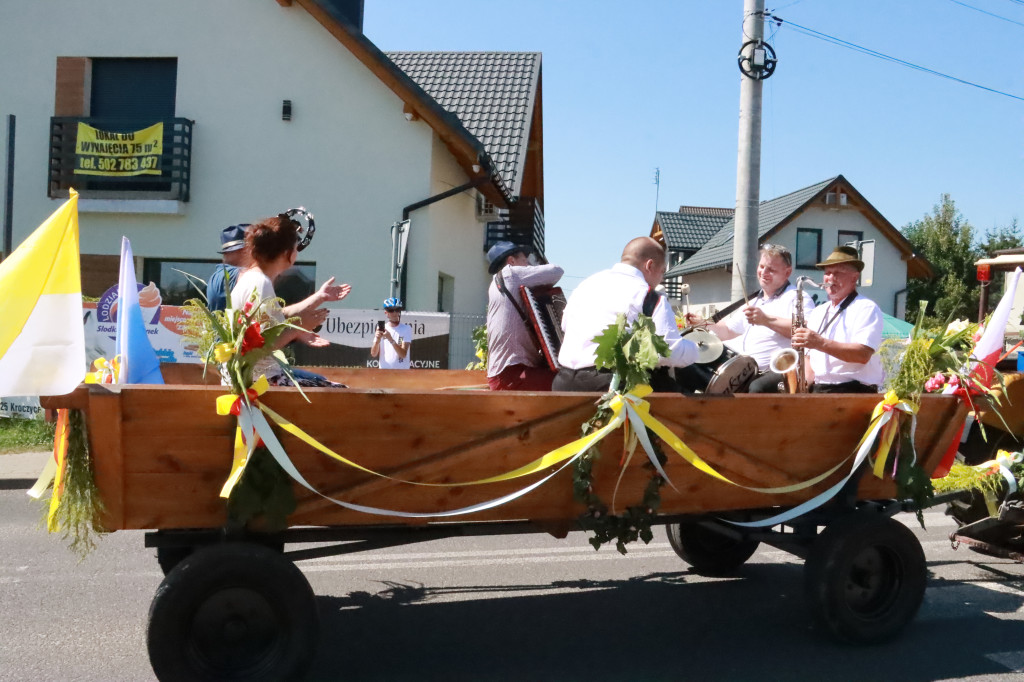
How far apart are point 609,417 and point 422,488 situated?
30.9 inches

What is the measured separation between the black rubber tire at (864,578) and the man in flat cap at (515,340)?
162cm

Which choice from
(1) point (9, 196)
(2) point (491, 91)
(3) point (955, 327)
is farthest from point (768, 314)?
(2) point (491, 91)

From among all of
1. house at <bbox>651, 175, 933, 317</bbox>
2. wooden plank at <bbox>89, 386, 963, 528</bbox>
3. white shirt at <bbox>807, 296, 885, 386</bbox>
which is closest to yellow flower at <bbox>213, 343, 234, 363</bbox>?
wooden plank at <bbox>89, 386, 963, 528</bbox>

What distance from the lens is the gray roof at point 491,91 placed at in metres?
16.5

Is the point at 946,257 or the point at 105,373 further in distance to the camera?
the point at 946,257

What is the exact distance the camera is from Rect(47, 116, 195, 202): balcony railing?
45.4 ft

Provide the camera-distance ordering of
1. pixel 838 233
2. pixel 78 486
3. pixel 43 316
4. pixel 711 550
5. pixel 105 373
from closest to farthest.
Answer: pixel 43 316 → pixel 78 486 → pixel 105 373 → pixel 711 550 → pixel 838 233

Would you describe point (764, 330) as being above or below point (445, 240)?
below

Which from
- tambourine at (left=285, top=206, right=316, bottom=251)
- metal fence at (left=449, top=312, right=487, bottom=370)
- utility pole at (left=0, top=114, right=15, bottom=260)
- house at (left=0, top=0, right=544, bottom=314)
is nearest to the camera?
tambourine at (left=285, top=206, right=316, bottom=251)

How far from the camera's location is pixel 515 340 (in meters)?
4.83

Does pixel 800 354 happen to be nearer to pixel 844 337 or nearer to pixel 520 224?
pixel 844 337

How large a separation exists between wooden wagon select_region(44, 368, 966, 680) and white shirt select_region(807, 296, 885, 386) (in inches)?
16.0

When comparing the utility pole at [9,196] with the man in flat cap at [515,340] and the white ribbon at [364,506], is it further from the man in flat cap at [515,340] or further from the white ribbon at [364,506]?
the white ribbon at [364,506]

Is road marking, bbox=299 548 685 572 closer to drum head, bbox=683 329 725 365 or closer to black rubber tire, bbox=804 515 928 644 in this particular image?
black rubber tire, bbox=804 515 928 644
